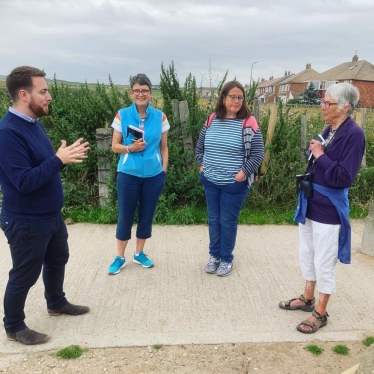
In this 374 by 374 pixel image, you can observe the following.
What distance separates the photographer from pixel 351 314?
3.20 meters

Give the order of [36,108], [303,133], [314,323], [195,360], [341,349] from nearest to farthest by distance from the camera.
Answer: [36,108] → [195,360] → [341,349] → [314,323] → [303,133]

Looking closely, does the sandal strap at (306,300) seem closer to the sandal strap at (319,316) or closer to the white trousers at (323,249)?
the sandal strap at (319,316)

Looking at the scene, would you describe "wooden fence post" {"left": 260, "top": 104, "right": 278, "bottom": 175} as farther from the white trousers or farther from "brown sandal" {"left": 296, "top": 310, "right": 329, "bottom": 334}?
"brown sandal" {"left": 296, "top": 310, "right": 329, "bottom": 334}

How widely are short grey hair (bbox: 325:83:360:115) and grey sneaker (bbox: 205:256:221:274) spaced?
2.11m

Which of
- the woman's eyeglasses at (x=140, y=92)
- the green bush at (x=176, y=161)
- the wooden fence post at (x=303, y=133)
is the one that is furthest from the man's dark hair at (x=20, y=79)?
the wooden fence post at (x=303, y=133)

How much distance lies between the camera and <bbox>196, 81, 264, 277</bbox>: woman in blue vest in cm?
346

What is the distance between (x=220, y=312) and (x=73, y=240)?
2.38 m

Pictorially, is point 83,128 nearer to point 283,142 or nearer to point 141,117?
point 141,117

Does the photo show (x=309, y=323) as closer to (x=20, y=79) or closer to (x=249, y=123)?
(x=249, y=123)

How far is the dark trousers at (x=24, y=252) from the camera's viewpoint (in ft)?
8.36

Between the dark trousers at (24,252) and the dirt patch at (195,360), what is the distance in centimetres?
32

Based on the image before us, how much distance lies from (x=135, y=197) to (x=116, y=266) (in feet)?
2.60

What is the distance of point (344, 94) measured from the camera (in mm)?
2588

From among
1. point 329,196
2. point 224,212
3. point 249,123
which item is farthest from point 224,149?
point 329,196
